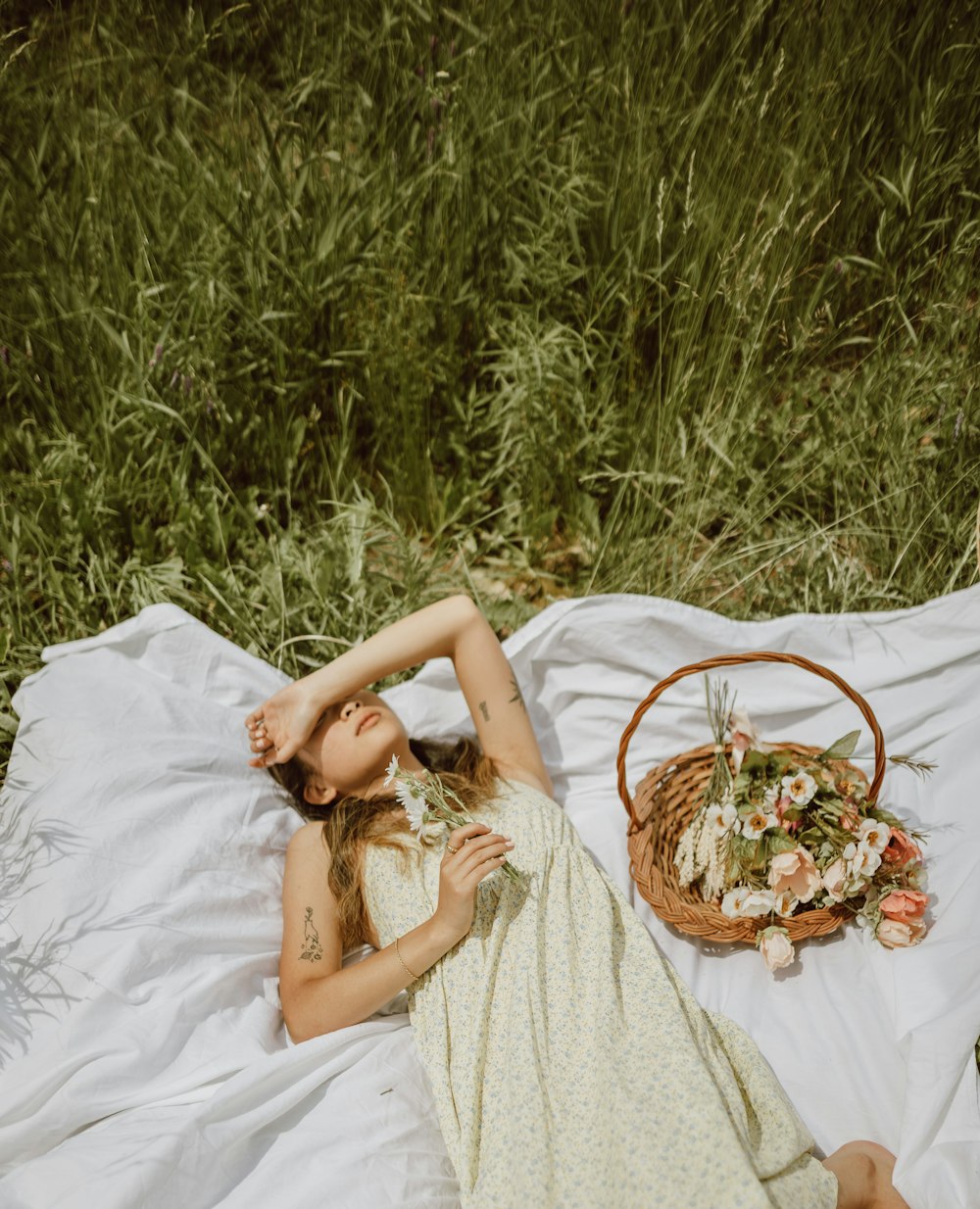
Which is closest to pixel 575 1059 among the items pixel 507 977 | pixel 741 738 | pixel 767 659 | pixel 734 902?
pixel 507 977

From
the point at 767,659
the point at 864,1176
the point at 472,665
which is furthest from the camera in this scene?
the point at 472,665

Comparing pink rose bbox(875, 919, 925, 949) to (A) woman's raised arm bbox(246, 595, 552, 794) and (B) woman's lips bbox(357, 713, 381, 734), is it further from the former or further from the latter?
(B) woman's lips bbox(357, 713, 381, 734)

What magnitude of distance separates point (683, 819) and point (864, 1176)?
3.08 ft

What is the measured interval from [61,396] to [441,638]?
1.61 metres

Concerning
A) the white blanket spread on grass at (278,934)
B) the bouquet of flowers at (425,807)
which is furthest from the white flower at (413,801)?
the white blanket spread on grass at (278,934)

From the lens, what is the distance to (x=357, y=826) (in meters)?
2.44

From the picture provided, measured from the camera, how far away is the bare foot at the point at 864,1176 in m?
1.91

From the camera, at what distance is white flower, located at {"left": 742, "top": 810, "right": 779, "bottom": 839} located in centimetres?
239

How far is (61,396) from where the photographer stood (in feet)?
10.9

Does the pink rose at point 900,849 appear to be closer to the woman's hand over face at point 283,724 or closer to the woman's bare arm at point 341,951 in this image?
the woman's bare arm at point 341,951

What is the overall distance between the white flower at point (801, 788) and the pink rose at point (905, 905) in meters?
0.28

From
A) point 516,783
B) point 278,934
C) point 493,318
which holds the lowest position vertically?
point 278,934

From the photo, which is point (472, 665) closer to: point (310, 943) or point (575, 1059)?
point (310, 943)

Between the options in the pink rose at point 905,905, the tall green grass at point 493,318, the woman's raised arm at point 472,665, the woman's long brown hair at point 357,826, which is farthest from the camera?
the tall green grass at point 493,318
